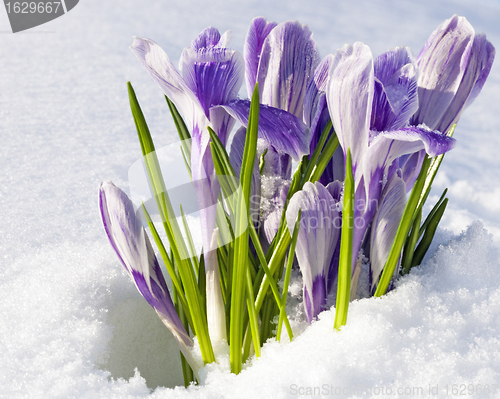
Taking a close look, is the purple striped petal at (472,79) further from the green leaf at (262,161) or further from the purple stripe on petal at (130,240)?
the purple stripe on petal at (130,240)

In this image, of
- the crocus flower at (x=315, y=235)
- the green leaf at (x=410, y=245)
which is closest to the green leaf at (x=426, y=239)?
the green leaf at (x=410, y=245)

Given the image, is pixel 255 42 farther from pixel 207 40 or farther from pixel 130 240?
pixel 130 240

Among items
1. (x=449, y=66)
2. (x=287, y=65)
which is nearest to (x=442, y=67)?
(x=449, y=66)

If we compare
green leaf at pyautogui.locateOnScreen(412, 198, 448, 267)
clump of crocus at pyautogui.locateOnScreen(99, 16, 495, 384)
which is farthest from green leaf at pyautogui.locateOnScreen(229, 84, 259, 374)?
green leaf at pyautogui.locateOnScreen(412, 198, 448, 267)

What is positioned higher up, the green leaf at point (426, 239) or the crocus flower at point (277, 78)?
the crocus flower at point (277, 78)

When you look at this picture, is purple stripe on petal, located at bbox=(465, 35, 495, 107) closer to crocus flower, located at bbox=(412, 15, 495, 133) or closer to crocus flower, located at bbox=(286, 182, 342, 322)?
crocus flower, located at bbox=(412, 15, 495, 133)

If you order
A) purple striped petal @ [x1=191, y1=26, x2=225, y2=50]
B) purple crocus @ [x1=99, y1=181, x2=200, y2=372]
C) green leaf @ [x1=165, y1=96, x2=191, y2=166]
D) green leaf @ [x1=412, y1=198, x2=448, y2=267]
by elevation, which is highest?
purple striped petal @ [x1=191, y1=26, x2=225, y2=50]
